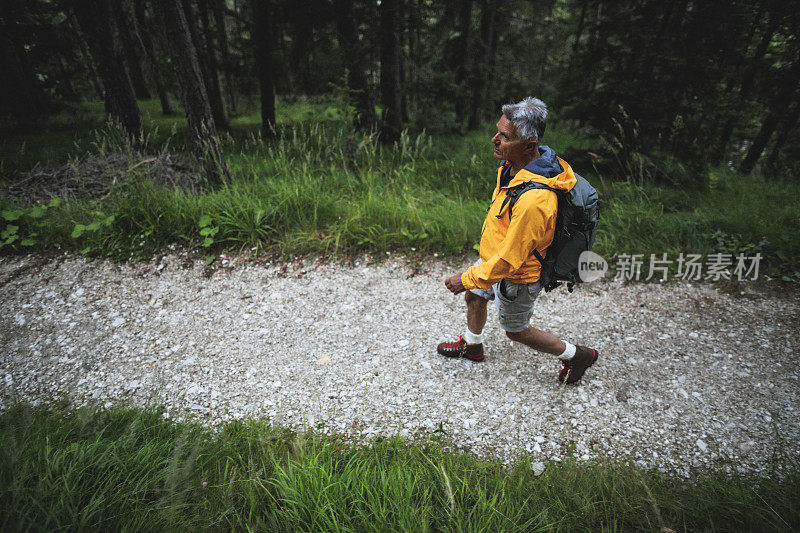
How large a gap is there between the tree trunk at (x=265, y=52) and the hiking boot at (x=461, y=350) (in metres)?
8.36

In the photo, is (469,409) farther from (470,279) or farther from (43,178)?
(43,178)

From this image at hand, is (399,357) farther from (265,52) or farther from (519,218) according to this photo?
Result: (265,52)

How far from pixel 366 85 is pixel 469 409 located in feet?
27.0

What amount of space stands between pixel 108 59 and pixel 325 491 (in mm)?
11013

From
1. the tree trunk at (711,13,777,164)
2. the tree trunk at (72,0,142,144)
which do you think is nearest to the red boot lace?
the tree trunk at (711,13,777,164)

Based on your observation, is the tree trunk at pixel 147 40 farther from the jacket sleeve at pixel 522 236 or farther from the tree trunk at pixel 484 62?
the jacket sleeve at pixel 522 236

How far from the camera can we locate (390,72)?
8961 millimetres

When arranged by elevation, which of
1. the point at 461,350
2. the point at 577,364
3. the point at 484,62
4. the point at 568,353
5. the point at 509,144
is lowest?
the point at 461,350

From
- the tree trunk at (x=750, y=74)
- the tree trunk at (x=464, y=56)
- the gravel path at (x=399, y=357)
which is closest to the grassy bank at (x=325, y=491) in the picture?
the gravel path at (x=399, y=357)

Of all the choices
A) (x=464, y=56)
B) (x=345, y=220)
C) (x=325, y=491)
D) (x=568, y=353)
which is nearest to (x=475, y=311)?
(x=568, y=353)

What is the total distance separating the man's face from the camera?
6.97 ft

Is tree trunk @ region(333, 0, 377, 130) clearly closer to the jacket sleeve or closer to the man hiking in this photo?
the man hiking

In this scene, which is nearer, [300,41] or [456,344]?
[456,344]

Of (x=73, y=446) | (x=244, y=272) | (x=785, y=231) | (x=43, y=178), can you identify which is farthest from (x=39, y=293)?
(x=785, y=231)
